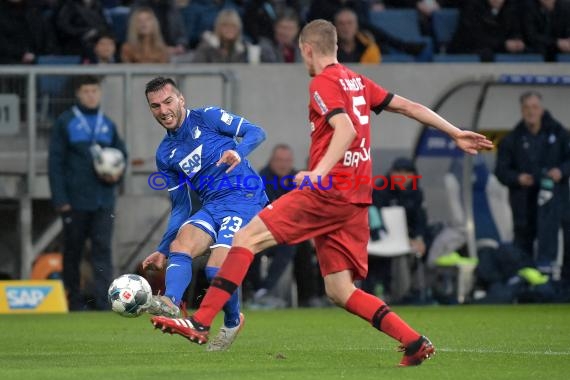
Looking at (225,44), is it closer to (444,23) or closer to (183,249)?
(444,23)

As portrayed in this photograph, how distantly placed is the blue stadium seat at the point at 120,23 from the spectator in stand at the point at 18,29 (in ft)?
3.67

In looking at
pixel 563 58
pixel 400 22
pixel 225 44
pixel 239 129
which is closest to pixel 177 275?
pixel 239 129

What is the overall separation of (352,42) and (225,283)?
10620mm

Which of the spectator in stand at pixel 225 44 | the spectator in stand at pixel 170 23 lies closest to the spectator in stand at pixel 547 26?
the spectator in stand at pixel 225 44

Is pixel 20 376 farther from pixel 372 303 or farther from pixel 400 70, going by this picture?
pixel 400 70

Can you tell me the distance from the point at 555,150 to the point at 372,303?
965cm

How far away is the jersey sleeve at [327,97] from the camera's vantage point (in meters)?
8.62

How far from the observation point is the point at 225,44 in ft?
60.1

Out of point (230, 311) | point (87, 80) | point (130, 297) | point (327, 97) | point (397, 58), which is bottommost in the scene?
point (230, 311)

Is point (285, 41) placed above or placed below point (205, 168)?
above

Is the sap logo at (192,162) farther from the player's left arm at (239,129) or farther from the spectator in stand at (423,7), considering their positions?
the spectator in stand at (423,7)

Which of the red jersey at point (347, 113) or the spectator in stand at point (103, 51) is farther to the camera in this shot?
the spectator in stand at point (103, 51)

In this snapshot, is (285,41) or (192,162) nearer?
(192,162)

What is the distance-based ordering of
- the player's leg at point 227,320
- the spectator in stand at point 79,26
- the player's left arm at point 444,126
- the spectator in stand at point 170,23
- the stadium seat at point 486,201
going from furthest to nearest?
the stadium seat at point 486,201, the spectator in stand at point 170,23, the spectator in stand at point 79,26, the player's leg at point 227,320, the player's left arm at point 444,126
